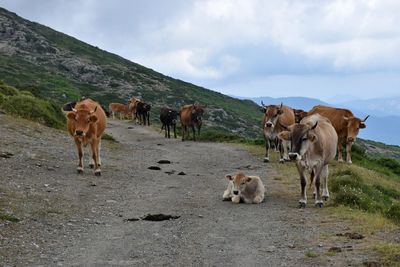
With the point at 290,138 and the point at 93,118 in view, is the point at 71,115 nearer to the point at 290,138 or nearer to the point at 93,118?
the point at 93,118

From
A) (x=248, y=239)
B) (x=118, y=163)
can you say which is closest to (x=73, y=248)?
(x=248, y=239)

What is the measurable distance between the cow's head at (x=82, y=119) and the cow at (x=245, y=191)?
17.7 ft

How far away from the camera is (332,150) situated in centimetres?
1505

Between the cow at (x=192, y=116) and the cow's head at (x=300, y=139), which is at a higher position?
the cow at (x=192, y=116)

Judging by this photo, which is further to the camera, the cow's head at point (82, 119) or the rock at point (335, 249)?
the cow's head at point (82, 119)

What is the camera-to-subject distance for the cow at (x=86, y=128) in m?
17.7

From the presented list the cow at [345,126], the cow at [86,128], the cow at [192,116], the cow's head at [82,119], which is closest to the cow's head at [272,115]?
the cow at [345,126]

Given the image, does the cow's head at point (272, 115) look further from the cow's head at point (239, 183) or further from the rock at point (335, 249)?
the rock at point (335, 249)

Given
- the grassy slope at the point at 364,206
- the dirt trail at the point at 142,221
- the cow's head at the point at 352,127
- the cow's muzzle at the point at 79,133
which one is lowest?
the dirt trail at the point at 142,221

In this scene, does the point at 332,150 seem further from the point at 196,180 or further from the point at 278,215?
the point at 196,180

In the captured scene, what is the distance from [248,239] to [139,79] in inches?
4068

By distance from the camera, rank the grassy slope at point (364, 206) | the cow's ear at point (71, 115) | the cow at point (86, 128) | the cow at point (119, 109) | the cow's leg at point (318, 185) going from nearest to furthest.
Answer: the grassy slope at point (364, 206) → the cow's leg at point (318, 185) → the cow at point (86, 128) → the cow's ear at point (71, 115) → the cow at point (119, 109)

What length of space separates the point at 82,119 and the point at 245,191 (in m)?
6.20

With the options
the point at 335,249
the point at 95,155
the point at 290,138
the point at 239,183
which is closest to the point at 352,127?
the point at 239,183
